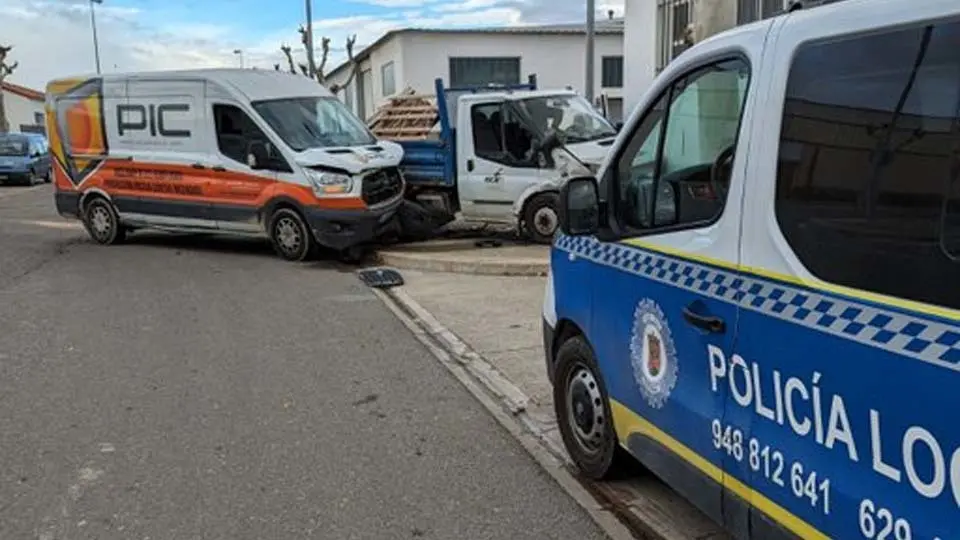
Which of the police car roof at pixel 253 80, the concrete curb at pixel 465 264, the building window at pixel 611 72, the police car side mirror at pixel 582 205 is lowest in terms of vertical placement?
the concrete curb at pixel 465 264

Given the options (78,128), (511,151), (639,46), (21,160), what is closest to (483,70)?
(21,160)

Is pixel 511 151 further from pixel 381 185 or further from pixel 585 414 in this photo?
pixel 585 414

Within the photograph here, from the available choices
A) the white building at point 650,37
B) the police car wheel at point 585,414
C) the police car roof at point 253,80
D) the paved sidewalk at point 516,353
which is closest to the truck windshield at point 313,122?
the police car roof at point 253,80

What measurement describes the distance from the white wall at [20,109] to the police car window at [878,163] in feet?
278

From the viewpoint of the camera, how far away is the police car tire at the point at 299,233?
12031 millimetres

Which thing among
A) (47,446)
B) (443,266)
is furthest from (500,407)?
(443,266)

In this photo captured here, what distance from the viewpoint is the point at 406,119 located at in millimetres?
16922

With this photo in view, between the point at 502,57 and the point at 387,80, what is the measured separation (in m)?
6.06

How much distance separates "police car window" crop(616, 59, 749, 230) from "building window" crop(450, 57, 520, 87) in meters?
34.8

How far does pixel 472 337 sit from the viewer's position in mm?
7871

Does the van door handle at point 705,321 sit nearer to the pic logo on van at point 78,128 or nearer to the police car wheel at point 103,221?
the pic logo on van at point 78,128

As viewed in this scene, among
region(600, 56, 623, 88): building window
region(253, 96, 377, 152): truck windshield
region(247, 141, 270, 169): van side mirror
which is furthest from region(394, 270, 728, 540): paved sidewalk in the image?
region(600, 56, 623, 88): building window

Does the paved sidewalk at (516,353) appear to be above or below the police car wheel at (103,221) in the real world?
below

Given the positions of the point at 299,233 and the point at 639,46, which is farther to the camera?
the point at 639,46
